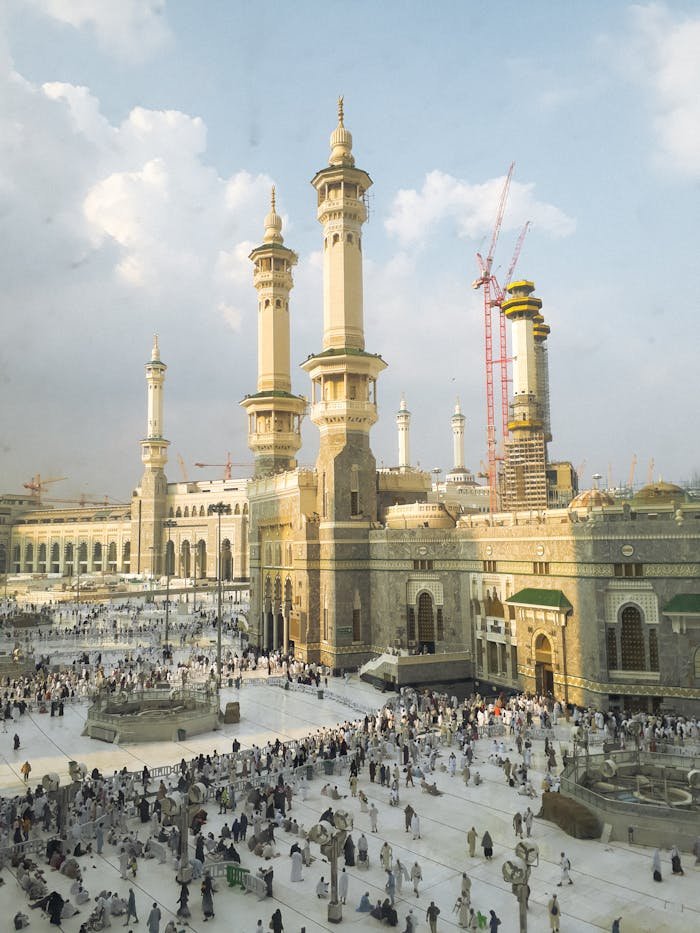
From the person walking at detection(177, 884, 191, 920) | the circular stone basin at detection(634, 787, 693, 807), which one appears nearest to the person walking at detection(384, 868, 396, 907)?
the person walking at detection(177, 884, 191, 920)

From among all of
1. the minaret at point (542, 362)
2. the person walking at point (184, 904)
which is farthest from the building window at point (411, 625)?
the minaret at point (542, 362)

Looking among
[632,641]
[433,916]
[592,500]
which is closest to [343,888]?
[433,916]

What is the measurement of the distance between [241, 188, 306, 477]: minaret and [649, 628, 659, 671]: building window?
3535cm

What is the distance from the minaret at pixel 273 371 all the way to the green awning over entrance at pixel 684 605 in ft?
118

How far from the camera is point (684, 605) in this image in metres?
30.6

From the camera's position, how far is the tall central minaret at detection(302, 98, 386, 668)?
45156 millimetres

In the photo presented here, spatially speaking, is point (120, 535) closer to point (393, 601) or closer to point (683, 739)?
point (393, 601)

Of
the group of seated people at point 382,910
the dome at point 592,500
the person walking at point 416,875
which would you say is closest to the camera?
the group of seated people at point 382,910

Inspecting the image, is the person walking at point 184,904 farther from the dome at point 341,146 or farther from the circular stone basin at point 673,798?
the dome at point 341,146

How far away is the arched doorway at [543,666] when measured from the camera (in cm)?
3503

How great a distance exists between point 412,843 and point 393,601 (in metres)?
→ 24.6

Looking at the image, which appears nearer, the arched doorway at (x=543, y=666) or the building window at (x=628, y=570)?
the building window at (x=628, y=570)

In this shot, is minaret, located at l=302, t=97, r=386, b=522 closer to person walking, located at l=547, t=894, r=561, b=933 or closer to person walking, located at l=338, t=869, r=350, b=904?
person walking, located at l=338, t=869, r=350, b=904

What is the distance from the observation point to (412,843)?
62.8 ft
